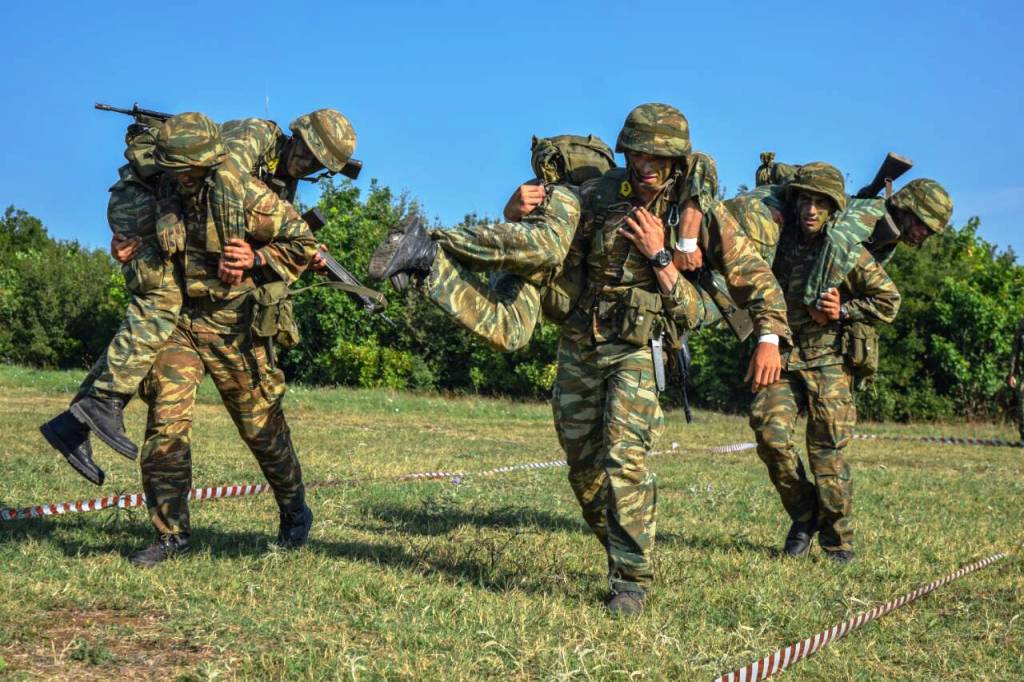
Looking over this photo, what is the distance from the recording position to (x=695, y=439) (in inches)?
736

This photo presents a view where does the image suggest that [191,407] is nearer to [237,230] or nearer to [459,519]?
[237,230]

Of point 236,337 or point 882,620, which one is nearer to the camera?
point 882,620

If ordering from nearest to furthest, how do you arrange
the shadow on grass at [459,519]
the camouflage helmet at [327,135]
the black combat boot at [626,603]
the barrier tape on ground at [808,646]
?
the barrier tape on ground at [808,646] → the black combat boot at [626,603] → the camouflage helmet at [327,135] → the shadow on grass at [459,519]

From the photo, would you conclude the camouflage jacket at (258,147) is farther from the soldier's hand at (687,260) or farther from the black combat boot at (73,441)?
the soldier's hand at (687,260)

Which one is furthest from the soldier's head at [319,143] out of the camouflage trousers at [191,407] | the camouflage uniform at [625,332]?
the camouflage uniform at [625,332]

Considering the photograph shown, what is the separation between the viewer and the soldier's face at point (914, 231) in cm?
791

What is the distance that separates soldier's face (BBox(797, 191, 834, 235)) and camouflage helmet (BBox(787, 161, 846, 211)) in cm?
7

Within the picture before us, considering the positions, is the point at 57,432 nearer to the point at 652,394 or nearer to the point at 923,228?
the point at 652,394

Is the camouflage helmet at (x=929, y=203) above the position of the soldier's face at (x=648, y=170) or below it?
above

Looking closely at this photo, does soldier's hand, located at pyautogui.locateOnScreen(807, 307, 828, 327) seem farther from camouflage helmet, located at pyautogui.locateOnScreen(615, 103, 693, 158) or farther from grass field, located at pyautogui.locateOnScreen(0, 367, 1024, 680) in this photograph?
camouflage helmet, located at pyautogui.locateOnScreen(615, 103, 693, 158)

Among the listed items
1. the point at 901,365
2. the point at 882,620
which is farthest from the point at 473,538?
the point at 901,365

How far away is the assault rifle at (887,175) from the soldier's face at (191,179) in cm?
468

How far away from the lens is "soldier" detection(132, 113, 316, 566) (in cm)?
647

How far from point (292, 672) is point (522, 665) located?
97cm
